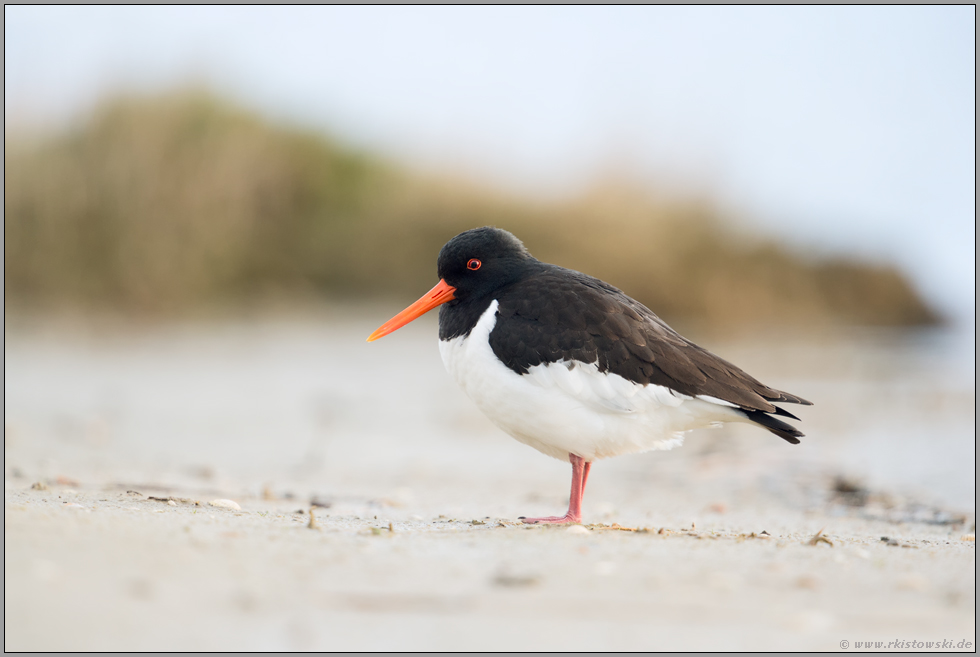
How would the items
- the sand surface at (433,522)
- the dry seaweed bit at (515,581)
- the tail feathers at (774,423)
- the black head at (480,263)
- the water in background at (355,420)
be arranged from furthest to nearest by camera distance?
the water in background at (355,420)
the black head at (480,263)
the tail feathers at (774,423)
the dry seaweed bit at (515,581)
the sand surface at (433,522)

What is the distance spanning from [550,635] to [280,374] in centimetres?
875

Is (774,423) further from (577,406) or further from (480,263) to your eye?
(480,263)

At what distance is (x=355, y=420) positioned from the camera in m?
8.59

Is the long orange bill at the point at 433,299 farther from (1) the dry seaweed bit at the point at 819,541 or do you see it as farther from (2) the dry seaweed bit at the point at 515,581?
(1) the dry seaweed bit at the point at 819,541

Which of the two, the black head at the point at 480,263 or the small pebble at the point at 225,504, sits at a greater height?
the black head at the point at 480,263

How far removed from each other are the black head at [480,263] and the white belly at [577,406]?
38cm

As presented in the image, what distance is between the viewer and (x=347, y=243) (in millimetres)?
16516

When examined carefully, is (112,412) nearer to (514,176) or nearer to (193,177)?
(193,177)

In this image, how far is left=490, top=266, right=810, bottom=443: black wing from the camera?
4082 millimetres

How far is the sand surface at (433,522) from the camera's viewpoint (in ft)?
8.05

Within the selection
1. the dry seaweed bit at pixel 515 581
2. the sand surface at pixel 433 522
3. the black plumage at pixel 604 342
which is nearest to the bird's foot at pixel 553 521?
the sand surface at pixel 433 522

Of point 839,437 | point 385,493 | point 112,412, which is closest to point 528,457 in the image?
point 385,493

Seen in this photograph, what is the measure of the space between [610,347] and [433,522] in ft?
4.00

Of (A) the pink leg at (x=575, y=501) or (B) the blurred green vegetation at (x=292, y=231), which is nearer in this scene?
(A) the pink leg at (x=575, y=501)
